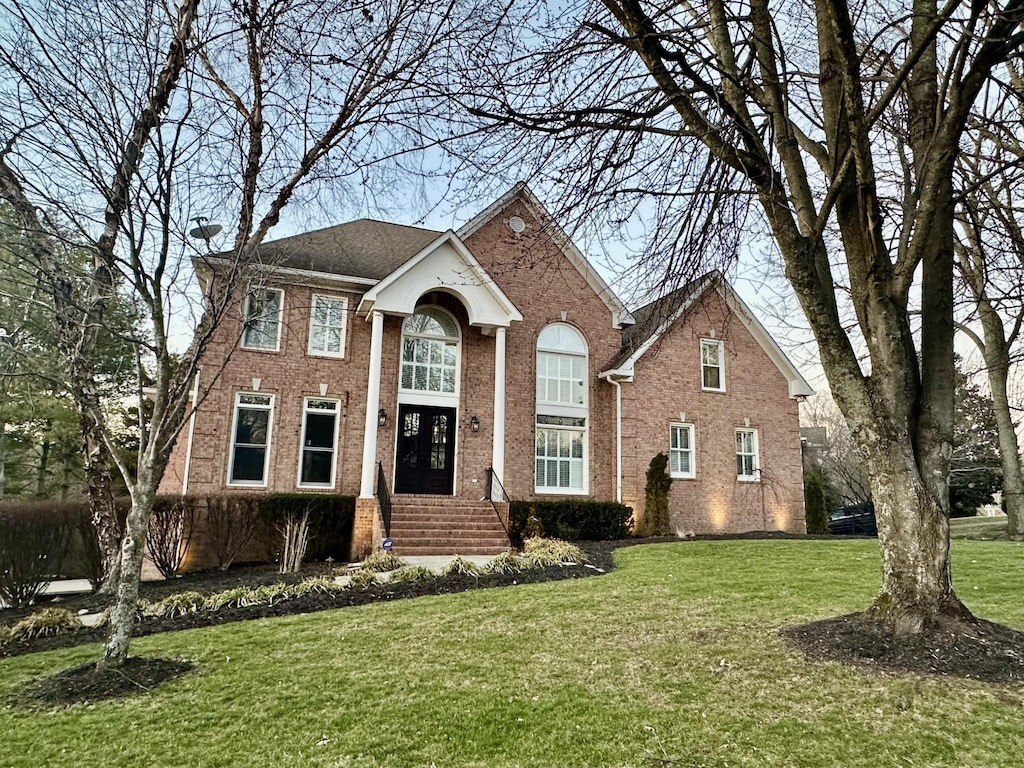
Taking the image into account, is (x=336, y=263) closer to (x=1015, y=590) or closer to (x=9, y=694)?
(x=9, y=694)

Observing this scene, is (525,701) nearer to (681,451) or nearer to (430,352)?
(430,352)

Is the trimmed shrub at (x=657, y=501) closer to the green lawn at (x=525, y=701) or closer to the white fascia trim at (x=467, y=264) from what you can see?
the white fascia trim at (x=467, y=264)

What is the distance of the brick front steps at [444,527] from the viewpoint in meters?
12.2

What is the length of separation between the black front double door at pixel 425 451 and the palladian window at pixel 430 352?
0.66 m

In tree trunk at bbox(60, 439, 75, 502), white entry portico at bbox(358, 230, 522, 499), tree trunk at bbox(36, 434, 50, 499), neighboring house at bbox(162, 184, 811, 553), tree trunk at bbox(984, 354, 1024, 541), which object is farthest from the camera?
tree trunk at bbox(36, 434, 50, 499)

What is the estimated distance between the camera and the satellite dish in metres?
5.38

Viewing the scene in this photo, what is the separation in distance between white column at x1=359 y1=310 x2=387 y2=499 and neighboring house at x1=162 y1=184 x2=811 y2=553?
0.12 feet

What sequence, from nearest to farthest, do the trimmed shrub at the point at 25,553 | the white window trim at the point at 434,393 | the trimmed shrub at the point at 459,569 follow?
1. the trimmed shrub at the point at 25,553
2. the trimmed shrub at the point at 459,569
3. the white window trim at the point at 434,393

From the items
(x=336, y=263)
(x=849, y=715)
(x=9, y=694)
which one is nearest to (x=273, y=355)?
(x=336, y=263)

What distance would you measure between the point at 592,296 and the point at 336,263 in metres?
7.51

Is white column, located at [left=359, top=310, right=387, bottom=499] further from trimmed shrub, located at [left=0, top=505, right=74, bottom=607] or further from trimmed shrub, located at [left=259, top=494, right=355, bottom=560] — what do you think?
trimmed shrub, located at [left=0, top=505, right=74, bottom=607]

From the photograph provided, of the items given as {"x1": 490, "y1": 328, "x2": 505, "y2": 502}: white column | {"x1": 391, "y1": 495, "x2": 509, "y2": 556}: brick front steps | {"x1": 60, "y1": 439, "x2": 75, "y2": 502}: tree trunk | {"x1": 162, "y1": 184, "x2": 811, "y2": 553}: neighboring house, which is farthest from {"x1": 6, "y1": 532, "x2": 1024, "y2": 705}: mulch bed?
{"x1": 60, "y1": 439, "x2": 75, "y2": 502}: tree trunk

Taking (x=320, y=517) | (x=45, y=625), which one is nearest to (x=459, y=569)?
(x=320, y=517)

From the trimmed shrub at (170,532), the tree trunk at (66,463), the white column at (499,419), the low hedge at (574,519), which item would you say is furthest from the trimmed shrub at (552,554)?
the tree trunk at (66,463)
